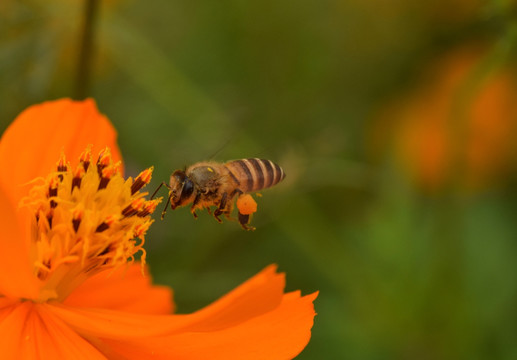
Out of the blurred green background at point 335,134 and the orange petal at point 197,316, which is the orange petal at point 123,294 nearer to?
the orange petal at point 197,316

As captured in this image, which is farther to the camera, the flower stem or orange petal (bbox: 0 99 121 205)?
the flower stem

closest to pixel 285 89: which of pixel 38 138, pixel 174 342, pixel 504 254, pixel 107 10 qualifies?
pixel 107 10

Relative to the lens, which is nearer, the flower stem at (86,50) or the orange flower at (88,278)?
the orange flower at (88,278)

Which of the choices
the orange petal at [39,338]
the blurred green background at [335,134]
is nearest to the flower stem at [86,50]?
the blurred green background at [335,134]

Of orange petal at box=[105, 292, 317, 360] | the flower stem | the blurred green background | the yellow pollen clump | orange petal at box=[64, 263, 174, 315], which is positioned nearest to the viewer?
orange petal at box=[105, 292, 317, 360]

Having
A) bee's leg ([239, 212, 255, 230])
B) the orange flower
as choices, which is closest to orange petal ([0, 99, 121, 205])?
the orange flower

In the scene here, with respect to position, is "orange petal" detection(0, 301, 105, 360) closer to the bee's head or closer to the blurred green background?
the bee's head
